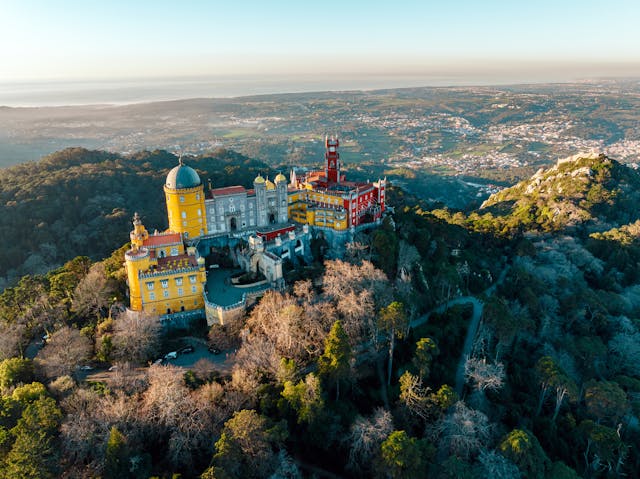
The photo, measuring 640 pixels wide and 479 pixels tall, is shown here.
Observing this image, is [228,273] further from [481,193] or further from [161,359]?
[481,193]

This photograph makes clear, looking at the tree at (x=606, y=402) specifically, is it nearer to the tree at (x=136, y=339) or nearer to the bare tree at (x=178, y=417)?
the bare tree at (x=178, y=417)

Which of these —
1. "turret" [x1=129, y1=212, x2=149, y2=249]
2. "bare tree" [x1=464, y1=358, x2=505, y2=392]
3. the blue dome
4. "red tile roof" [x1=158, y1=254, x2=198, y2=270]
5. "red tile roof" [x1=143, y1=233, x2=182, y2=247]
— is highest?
the blue dome

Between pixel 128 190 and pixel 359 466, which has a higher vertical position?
pixel 128 190

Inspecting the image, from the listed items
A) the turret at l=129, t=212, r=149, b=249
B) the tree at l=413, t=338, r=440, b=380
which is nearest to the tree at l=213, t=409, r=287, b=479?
the tree at l=413, t=338, r=440, b=380

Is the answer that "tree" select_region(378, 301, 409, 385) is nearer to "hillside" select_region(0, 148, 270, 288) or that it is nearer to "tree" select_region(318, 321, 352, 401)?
"tree" select_region(318, 321, 352, 401)

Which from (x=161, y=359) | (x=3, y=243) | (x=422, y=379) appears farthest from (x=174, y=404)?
(x=3, y=243)

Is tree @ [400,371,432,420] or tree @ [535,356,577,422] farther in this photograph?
tree @ [535,356,577,422]

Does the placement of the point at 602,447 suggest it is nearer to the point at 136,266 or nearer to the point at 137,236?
the point at 136,266
